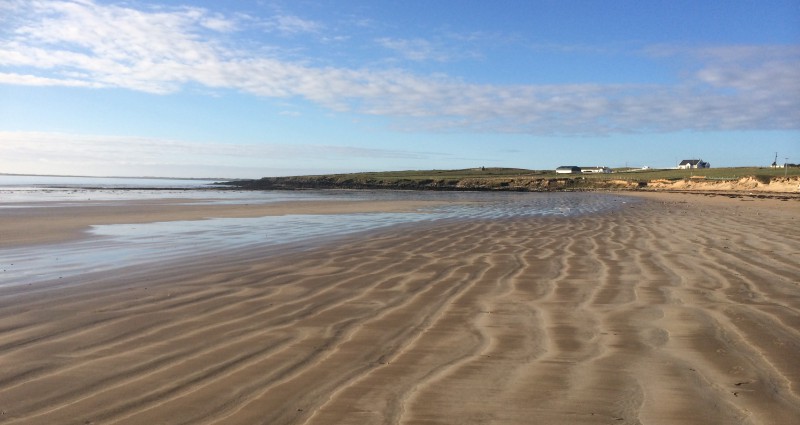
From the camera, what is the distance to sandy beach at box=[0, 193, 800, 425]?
319 centimetres

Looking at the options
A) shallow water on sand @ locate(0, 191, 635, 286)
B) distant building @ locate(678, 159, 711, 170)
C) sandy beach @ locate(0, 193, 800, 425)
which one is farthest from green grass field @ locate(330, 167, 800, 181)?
sandy beach @ locate(0, 193, 800, 425)

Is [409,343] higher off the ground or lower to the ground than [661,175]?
lower

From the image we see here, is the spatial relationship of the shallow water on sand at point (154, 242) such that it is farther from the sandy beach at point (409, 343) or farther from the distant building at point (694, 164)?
the distant building at point (694, 164)

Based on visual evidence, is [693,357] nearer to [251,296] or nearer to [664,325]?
[664,325]

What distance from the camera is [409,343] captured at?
446 centimetres

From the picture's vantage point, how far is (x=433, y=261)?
908 centimetres

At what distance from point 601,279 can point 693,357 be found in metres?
3.37

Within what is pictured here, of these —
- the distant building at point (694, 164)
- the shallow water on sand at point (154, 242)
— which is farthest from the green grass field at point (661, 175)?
the shallow water on sand at point (154, 242)

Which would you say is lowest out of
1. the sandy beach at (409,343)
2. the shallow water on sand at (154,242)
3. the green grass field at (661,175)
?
the shallow water on sand at (154,242)

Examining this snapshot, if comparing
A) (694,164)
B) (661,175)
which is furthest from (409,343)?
(694,164)

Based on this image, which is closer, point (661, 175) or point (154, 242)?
point (154, 242)

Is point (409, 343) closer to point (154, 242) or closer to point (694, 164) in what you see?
point (154, 242)

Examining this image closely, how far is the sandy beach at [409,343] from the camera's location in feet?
10.5

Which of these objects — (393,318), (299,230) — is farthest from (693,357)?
(299,230)
